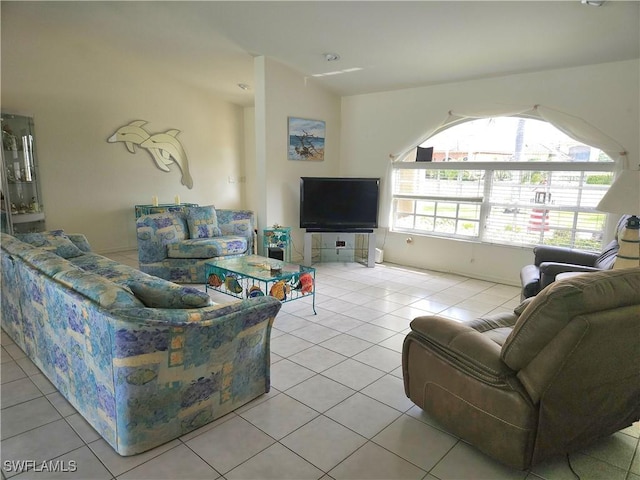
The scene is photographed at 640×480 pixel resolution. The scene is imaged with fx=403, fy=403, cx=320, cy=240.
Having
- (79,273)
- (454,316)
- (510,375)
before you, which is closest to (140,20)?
(79,273)

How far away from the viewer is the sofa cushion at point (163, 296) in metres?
2.02

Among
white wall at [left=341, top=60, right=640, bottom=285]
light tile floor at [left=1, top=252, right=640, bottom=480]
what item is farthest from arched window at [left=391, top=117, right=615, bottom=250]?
light tile floor at [left=1, top=252, right=640, bottom=480]

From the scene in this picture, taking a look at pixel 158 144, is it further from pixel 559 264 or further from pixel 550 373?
pixel 550 373

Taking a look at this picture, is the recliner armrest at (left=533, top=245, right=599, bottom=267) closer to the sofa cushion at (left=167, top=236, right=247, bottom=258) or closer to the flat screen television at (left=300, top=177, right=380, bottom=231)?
the flat screen television at (left=300, top=177, right=380, bottom=231)

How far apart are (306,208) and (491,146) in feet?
8.34

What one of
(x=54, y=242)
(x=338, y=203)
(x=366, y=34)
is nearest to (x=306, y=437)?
(x=54, y=242)

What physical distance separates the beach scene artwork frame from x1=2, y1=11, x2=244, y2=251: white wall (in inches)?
93.0

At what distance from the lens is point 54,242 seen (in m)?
3.83

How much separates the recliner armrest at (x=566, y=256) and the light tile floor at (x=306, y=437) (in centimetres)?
181

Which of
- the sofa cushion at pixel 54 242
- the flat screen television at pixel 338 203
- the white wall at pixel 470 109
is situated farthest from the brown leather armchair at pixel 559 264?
the sofa cushion at pixel 54 242

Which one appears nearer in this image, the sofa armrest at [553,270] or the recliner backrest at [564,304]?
the recliner backrest at [564,304]

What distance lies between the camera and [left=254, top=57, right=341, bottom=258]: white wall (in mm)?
5262

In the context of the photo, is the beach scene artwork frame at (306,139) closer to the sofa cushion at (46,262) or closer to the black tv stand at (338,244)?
the black tv stand at (338,244)

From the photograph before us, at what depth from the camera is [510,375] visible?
70.1 inches
